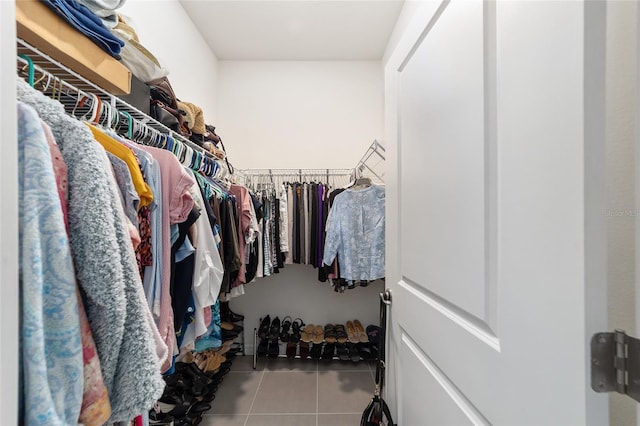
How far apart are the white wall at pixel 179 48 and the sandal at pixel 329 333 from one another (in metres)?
2.24

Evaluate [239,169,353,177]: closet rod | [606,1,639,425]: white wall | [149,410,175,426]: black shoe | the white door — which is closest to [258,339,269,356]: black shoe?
[149,410,175,426]: black shoe

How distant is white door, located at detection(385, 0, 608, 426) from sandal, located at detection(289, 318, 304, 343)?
1522 mm

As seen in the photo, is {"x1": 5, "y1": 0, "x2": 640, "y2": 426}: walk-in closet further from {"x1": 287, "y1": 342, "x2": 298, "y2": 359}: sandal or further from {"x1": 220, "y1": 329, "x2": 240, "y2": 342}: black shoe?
{"x1": 287, "y1": 342, "x2": 298, "y2": 359}: sandal

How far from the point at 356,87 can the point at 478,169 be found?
2242mm

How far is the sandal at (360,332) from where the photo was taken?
2.16 metres

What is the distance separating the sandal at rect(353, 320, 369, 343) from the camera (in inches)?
85.0

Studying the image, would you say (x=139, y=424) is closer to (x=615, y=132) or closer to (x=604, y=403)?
(x=604, y=403)

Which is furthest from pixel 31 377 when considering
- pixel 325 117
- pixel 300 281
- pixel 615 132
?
pixel 325 117

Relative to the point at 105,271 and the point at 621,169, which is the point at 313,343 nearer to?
the point at 105,271

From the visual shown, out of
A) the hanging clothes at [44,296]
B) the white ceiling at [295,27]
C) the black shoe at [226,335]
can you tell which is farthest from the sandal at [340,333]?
the white ceiling at [295,27]

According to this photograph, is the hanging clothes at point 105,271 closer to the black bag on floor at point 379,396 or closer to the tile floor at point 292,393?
the black bag on floor at point 379,396

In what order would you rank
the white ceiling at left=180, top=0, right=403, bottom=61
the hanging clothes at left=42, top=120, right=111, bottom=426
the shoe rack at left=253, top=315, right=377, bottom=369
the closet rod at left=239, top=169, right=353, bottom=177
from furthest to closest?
the closet rod at left=239, top=169, right=353, bottom=177, the shoe rack at left=253, top=315, right=377, bottom=369, the white ceiling at left=180, top=0, right=403, bottom=61, the hanging clothes at left=42, top=120, right=111, bottom=426

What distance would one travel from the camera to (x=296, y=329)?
2.29m

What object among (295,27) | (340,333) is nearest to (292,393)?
(340,333)
